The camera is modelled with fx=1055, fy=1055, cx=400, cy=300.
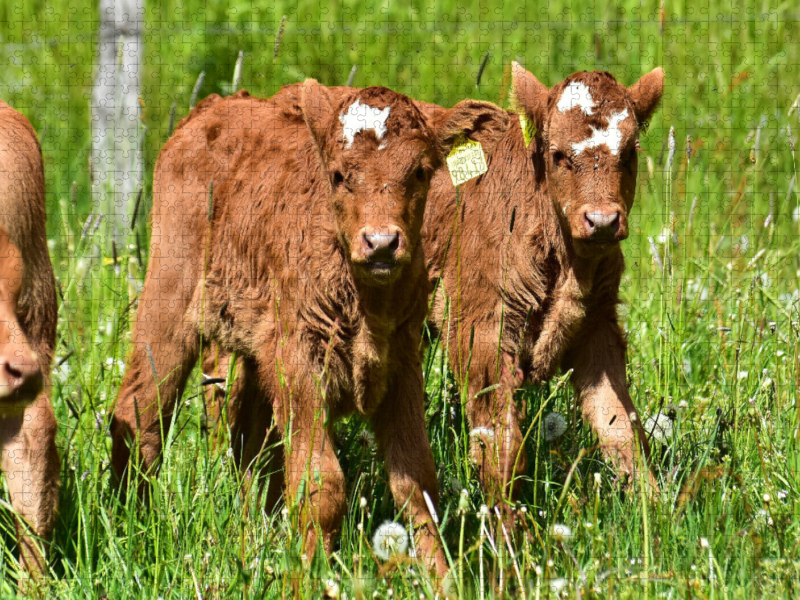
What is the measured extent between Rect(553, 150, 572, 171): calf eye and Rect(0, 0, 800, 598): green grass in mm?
528

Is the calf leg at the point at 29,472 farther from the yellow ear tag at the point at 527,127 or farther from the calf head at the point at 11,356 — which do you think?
the yellow ear tag at the point at 527,127

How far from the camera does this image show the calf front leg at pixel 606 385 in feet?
15.6

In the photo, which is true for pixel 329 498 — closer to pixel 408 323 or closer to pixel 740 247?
pixel 408 323

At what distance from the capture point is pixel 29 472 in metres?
3.94

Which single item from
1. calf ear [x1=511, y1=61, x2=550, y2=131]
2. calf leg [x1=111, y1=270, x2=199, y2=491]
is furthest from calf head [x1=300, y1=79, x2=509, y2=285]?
calf leg [x1=111, y1=270, x2=199, y2=491]

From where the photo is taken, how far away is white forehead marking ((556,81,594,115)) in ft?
15.3

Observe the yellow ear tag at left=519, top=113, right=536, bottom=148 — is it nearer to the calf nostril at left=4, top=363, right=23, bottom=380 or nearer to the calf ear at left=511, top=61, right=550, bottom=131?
the calf ear at left=511, top=61, right=550, bottom=131

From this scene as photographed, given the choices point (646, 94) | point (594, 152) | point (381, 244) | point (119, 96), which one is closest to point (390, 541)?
point (381, 244)

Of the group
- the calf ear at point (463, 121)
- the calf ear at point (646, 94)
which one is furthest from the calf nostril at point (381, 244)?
the calf ear at point (646, 94)

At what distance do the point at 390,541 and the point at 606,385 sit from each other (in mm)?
1532

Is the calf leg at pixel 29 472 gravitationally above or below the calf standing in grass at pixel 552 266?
below

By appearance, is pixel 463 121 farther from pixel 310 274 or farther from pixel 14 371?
pixel 14 371

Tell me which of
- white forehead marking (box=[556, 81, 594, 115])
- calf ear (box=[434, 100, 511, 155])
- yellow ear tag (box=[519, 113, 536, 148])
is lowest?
yellow ear tag (box=[519, 113, 536, 148])

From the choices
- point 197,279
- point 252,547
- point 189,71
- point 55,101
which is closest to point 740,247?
point 197,279
